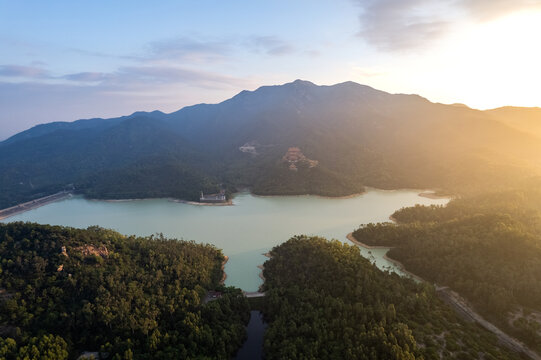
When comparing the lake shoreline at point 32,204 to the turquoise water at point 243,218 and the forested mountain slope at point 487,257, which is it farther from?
the forested mountain slope at point 487,257

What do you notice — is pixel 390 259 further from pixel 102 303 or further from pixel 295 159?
pixel 295 159

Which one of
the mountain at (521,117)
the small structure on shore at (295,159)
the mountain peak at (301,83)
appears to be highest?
the mountain peak at (301,83)

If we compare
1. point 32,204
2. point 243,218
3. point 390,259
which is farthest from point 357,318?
point 32,204

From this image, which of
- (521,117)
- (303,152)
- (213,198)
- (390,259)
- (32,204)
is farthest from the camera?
(521,117)

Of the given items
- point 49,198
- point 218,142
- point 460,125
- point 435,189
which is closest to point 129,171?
point 49,198

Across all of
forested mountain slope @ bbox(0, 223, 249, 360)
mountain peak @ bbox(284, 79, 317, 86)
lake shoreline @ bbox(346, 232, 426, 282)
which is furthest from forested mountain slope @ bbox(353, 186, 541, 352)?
mountain peak @ bbox(284, 79, 317, 86)

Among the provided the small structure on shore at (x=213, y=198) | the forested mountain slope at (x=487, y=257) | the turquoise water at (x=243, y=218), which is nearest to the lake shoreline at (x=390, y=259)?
the forested mountain slope at (x=487, y=257)
